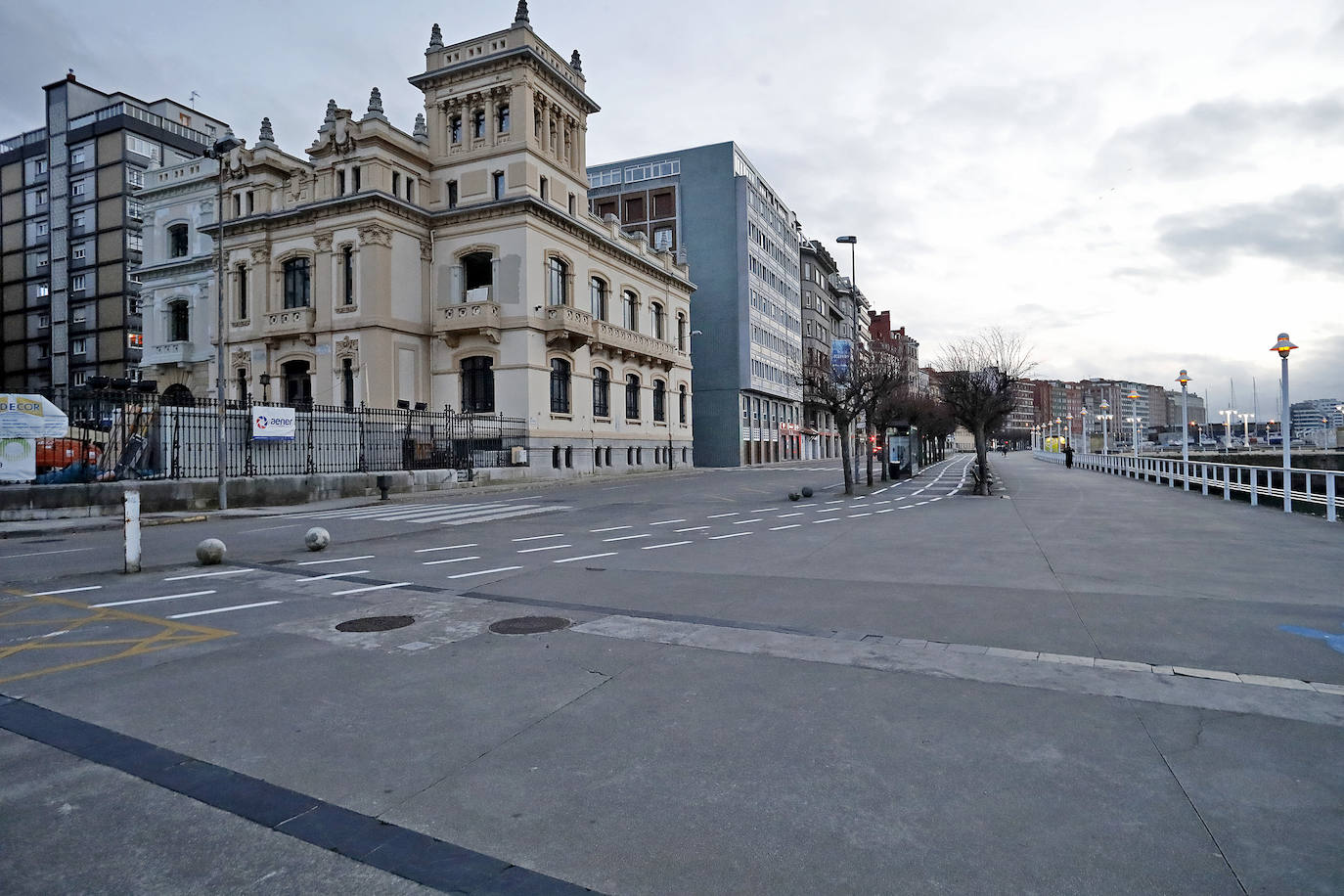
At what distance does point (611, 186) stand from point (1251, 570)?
2666 inches

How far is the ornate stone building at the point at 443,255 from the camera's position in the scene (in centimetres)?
3797

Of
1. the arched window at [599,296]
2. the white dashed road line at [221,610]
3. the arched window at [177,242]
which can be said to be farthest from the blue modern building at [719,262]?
the white dashed road line at [221,610]

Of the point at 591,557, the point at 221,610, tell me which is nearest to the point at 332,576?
the point at 221,610

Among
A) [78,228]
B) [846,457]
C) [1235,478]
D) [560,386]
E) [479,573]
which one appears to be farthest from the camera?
[78,228]

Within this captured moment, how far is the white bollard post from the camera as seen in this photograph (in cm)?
1076

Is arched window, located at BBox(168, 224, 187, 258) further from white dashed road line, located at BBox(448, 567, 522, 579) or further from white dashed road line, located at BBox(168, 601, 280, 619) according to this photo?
white dashed road line, located at BBox(168, 601, 280, 619)

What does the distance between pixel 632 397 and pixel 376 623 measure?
1625 inches

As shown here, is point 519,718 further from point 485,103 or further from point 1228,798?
point 485,103

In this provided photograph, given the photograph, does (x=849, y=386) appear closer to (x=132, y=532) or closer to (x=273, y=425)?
(x=273, y=425)

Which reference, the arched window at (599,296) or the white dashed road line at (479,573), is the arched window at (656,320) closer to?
the arched window at (599,296)

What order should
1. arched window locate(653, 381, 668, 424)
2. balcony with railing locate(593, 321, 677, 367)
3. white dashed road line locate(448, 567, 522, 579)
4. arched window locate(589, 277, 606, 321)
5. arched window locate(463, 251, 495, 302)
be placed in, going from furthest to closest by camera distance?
1. arched window locate(653, 381, 668, 424)
2. arched window locate(589, 277, 606, 321)
3. balcony with railing locate(593, 321, 677, 367)
4. arched window locate(463, 251, 495, 302)
5. white dashed road line locate(448, 567, 522, 579)

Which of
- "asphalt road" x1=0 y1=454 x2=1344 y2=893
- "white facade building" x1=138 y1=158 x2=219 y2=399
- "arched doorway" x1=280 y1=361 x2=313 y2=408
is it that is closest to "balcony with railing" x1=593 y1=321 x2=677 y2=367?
"arched doorway" x1=280 y1=361 x2=313 y2=408

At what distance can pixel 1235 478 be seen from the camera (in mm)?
27516

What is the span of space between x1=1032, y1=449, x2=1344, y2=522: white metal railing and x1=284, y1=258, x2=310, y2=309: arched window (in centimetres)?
4231
